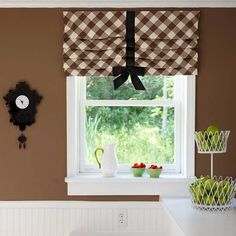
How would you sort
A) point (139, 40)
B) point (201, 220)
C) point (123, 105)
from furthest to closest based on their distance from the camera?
point (123, 105) < point (139, 40) < point (201, 220)

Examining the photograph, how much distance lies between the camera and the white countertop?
95.3 inches

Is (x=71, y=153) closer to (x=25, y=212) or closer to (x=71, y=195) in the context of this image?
(x=71, y=195)

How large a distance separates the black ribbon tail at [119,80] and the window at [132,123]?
14 centimetres

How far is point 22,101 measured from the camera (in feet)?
11.2

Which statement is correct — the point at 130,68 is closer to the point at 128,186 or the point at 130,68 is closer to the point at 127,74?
the point at 127,74

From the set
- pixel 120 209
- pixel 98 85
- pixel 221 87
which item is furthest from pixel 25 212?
pixel 221 87

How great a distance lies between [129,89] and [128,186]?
0.74 meters

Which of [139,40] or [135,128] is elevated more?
[139,40]

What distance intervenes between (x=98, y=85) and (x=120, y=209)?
0.95m

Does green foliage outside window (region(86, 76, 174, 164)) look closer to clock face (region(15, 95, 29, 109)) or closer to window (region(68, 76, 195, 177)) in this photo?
window (region(68, 76, 195, 177))

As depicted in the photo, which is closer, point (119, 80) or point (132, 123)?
point (119, 80)

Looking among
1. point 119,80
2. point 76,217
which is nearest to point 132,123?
point 119,80

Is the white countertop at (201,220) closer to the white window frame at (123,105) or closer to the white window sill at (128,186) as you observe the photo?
the white window sill at (128,186)

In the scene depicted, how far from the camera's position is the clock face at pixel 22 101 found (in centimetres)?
341
